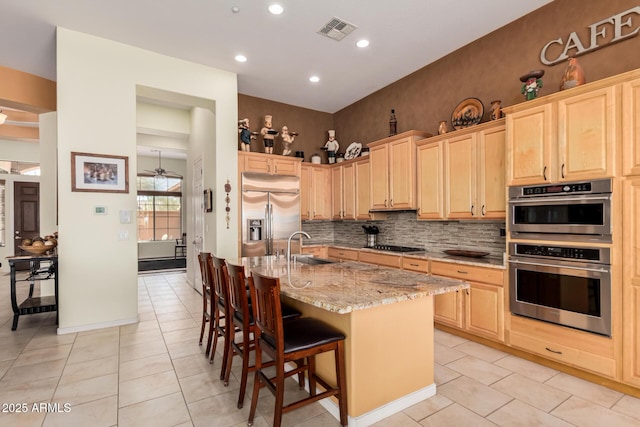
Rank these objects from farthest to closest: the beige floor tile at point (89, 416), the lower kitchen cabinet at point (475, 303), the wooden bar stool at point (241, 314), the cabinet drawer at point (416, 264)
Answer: the cabinet drawer at point (416, 264) → the lower kitchen cabinet at point (475, 303) → the wooden bar stool at point (241, 314) → the beige floor tile at point (89, 416)

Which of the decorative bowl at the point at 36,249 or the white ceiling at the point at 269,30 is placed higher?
the white ceiling at the point at 269,30

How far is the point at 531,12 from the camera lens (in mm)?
3355

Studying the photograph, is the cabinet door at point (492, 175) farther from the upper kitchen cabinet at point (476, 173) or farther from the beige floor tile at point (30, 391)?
the beige floor tile at point (30, 391)

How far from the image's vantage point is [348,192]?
5.57 meters

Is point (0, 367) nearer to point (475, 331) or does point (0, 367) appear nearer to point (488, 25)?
point (475, 331)

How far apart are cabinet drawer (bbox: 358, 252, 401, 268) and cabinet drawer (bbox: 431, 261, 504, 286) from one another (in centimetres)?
56

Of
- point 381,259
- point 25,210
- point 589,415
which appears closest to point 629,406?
point 589,415

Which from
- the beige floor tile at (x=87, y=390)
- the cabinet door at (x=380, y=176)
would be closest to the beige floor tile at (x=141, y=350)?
the beige floor tile at (x=87, y=390)

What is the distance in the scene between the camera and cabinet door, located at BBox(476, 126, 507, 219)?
3318 mm

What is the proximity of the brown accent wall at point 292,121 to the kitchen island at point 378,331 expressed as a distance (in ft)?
12.7

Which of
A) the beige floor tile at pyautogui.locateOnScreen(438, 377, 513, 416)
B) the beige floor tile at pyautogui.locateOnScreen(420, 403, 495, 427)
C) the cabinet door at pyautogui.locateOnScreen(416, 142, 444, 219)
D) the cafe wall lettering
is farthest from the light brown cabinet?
the beige floor tile at pyautogui.locateOnScreen(420, 403, 495, 427)

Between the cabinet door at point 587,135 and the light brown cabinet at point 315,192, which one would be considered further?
the light brown cabinet at point 315,192

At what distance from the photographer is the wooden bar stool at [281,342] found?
1.82 metres

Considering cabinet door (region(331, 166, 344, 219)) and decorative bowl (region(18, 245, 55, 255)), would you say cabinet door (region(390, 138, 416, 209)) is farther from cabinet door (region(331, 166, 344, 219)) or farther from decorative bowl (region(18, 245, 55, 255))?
decorative bowl (region(18, 245, 55, 255))
